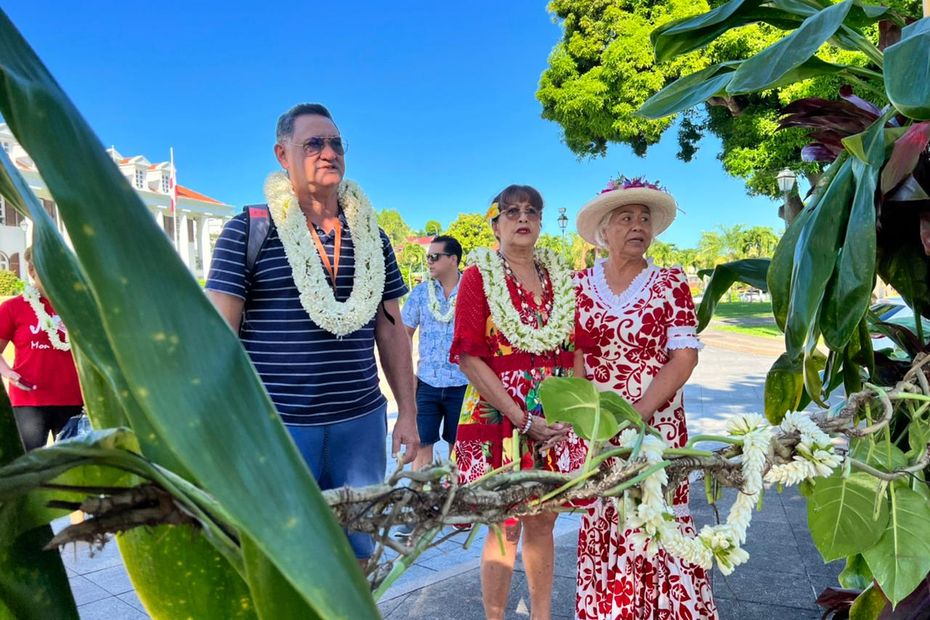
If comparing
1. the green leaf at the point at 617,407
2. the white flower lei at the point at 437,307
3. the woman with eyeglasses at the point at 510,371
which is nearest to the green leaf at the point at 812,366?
the green leaf at the point at 617,407

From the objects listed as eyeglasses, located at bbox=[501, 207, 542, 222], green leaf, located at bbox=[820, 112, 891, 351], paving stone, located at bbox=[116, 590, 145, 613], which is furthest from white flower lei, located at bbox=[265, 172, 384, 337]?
paving stone, located at bbox=[116, 590, 145, 613]

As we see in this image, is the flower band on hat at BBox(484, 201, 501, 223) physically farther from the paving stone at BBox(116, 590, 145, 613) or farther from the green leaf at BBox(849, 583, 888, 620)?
the paving stone at BBox(116, 590, 145, 613)

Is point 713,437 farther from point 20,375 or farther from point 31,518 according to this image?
point 20,375

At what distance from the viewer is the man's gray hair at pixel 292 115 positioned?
91.2 inches

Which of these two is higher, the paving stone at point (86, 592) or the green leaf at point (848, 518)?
the green leaf at point (848, 518)

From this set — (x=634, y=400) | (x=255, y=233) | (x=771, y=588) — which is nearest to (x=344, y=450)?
(x=255, y=233)

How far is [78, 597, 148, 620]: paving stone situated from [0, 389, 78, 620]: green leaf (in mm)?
2879

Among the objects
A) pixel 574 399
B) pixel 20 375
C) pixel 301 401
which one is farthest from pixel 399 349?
pixel 20 375

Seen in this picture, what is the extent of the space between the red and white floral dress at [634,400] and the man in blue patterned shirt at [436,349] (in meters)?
1.52

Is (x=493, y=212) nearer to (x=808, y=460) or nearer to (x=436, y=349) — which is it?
(x=436, y=349)

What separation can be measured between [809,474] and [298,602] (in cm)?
90

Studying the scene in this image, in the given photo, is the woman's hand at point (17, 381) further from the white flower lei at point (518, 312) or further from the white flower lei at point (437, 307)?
the white flower lei at point (518, 312)

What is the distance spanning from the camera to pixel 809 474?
0.98m

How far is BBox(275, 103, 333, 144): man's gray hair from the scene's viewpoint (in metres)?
2.32
